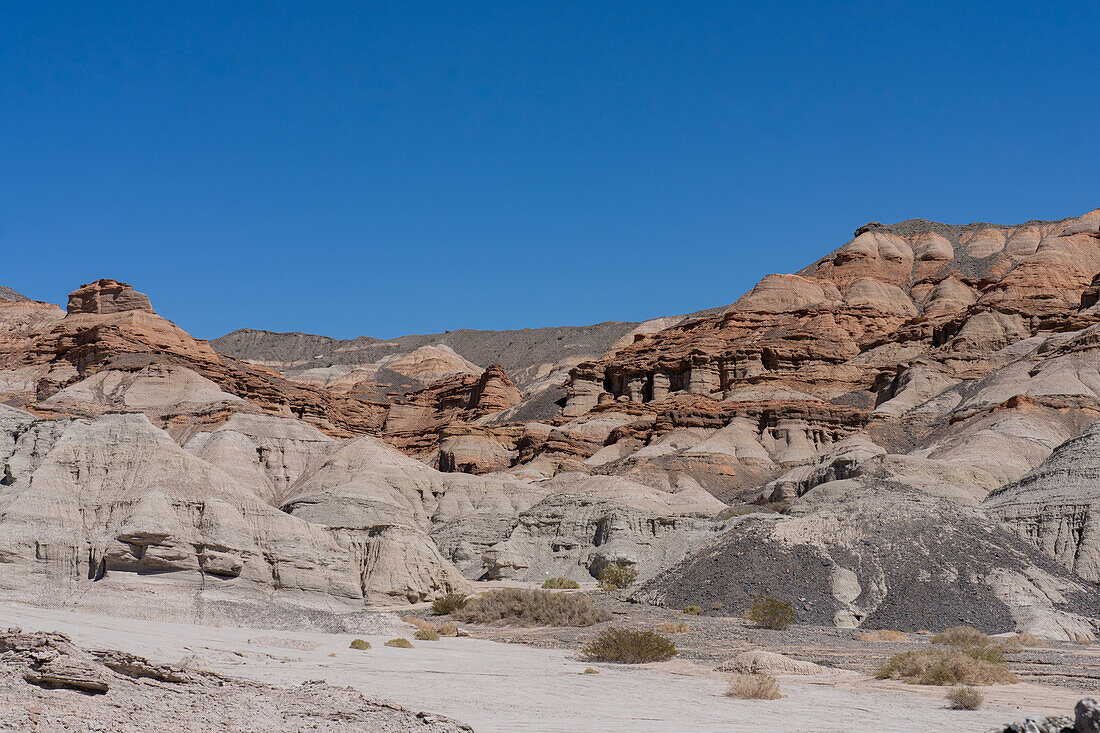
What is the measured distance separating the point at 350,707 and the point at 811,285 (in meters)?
135

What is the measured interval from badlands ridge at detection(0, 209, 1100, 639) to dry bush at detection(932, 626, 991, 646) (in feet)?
6.66

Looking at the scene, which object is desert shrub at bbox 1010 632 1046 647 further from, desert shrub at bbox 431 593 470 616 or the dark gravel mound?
desert shrub at bbox 431 593 470 616

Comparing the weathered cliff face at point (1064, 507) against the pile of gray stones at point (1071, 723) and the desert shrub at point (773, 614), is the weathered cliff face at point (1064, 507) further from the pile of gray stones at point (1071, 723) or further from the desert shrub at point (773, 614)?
the pile of gray stones at point (1071, 723)

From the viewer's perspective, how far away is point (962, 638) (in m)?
24.0

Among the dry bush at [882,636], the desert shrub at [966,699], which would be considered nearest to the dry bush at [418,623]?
the dry bush at [882,636]

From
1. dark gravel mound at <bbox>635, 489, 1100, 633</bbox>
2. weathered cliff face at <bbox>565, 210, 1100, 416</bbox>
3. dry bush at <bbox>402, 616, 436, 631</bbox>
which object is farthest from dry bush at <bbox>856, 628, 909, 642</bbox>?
weathered cliff face at <bbox>565, 210, 1100, 416</bbox>

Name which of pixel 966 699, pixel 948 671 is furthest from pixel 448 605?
pixel 966 699

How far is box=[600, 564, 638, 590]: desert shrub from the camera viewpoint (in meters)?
42.6

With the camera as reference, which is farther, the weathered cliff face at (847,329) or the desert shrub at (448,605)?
the weathered cliff face at (847,329)

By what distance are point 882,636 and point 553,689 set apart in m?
12.7

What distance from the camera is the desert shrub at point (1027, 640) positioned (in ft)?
78.6

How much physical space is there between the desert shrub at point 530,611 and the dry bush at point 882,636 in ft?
24.4

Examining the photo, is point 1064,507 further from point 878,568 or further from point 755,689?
point 755,689

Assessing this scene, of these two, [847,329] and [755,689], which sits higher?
[847,329]
